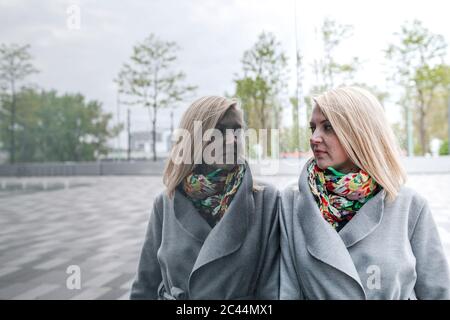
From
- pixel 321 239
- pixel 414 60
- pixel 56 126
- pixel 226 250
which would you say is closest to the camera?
pixel 321 239

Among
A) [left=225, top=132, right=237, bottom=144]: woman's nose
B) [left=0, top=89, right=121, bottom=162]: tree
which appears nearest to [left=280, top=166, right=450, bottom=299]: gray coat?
[left=225, top=132, right=237, bottom=144]: woman's nose

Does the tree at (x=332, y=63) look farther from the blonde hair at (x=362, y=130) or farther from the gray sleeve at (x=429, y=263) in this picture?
the gray sleeve at (x=429, y=263)

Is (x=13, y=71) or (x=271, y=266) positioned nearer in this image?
(x=271, y=266)

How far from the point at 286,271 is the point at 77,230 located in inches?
107

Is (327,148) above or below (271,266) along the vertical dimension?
above

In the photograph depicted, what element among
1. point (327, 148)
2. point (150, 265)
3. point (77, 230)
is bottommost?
point (77, 230)

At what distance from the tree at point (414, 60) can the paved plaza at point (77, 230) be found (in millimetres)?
471

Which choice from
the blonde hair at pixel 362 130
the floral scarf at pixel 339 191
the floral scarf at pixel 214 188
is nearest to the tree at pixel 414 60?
the blonde hair at pixel 362 130

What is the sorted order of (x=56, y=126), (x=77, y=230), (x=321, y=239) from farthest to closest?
1. (x=77, y=230)
2. (x=56, y=126)
3. (x=321, y=239)

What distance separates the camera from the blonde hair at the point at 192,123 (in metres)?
1.01

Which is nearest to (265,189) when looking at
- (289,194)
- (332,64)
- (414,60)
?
(289,194)

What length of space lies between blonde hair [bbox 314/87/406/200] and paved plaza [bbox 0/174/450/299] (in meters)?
0.41

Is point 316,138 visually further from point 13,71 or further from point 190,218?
point 13,71

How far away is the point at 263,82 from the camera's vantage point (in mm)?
1376
